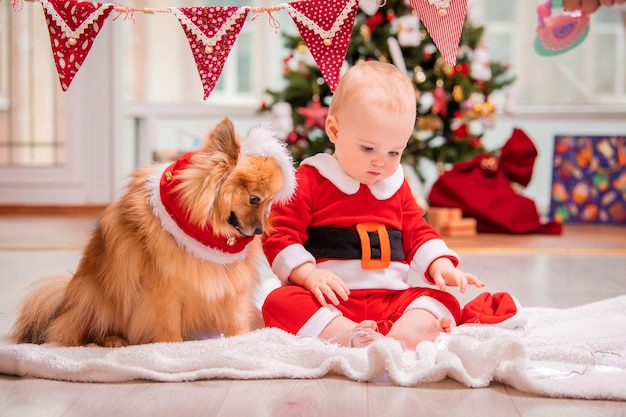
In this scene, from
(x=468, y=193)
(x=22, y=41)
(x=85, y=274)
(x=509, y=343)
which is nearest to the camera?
(x=509, y=343)

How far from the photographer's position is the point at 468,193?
4.17 m

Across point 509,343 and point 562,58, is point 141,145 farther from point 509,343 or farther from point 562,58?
point 509,343

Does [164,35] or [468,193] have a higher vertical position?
[164,35]

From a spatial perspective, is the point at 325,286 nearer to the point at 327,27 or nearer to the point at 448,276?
the point at 448,276

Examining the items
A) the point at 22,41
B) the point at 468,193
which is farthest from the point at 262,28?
the point at 468,193

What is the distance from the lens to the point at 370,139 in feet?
5.22

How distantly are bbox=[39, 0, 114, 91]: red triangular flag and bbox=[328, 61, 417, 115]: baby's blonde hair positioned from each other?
50 centimetres

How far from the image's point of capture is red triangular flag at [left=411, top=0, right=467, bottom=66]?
1605 millimetres

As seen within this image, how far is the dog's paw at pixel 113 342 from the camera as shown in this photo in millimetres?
1479

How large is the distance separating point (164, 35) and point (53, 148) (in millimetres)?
1065

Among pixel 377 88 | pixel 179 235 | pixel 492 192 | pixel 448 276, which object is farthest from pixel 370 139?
pixel 492 192

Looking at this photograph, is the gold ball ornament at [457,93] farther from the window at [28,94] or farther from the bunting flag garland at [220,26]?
the bunting flag garland at [220,26]

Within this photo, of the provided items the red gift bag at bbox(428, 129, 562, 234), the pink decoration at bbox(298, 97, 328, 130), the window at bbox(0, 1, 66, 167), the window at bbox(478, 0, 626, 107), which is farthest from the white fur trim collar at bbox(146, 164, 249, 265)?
the window at bbox(478, 0, 626, 107)

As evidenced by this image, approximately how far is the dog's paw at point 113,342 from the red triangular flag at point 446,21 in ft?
2.82
